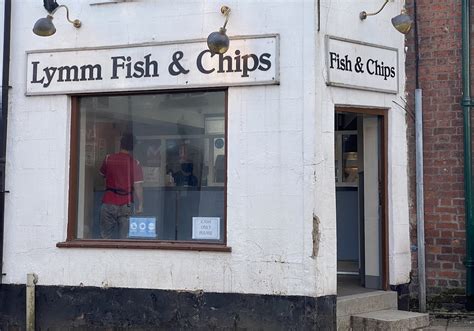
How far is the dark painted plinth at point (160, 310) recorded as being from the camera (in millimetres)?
7285

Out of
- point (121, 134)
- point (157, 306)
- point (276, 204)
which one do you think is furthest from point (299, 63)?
point (157, 306)

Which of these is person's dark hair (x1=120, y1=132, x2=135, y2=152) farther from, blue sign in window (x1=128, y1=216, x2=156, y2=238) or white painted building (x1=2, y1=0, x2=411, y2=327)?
blue sign in window (x1=128, y1=216, x2=156, y2=238)

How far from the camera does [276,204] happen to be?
7.40m

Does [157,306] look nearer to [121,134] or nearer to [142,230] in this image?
[142,230]

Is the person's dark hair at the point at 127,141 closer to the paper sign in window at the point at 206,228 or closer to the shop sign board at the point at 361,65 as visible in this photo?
the paper sign in window at the point at 206,228

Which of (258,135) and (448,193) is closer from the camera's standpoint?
(258,135)

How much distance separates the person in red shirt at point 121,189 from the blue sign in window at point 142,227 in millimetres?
76

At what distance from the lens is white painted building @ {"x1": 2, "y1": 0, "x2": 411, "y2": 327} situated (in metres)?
7.40

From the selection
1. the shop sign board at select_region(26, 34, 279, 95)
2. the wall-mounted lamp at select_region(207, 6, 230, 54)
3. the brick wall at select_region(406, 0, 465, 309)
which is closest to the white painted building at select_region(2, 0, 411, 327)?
the shop sign board at select_region(26, 34, 279, 95)

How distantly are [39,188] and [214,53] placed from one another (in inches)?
109

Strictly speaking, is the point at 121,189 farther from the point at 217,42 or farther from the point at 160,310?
the point at 217,42

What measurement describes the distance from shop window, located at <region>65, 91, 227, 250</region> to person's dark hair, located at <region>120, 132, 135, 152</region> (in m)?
0.01

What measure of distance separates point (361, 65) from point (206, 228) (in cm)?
269

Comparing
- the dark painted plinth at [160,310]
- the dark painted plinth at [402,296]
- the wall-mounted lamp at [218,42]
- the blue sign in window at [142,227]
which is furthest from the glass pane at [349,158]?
the wall-mounted lamp at [218,42]
